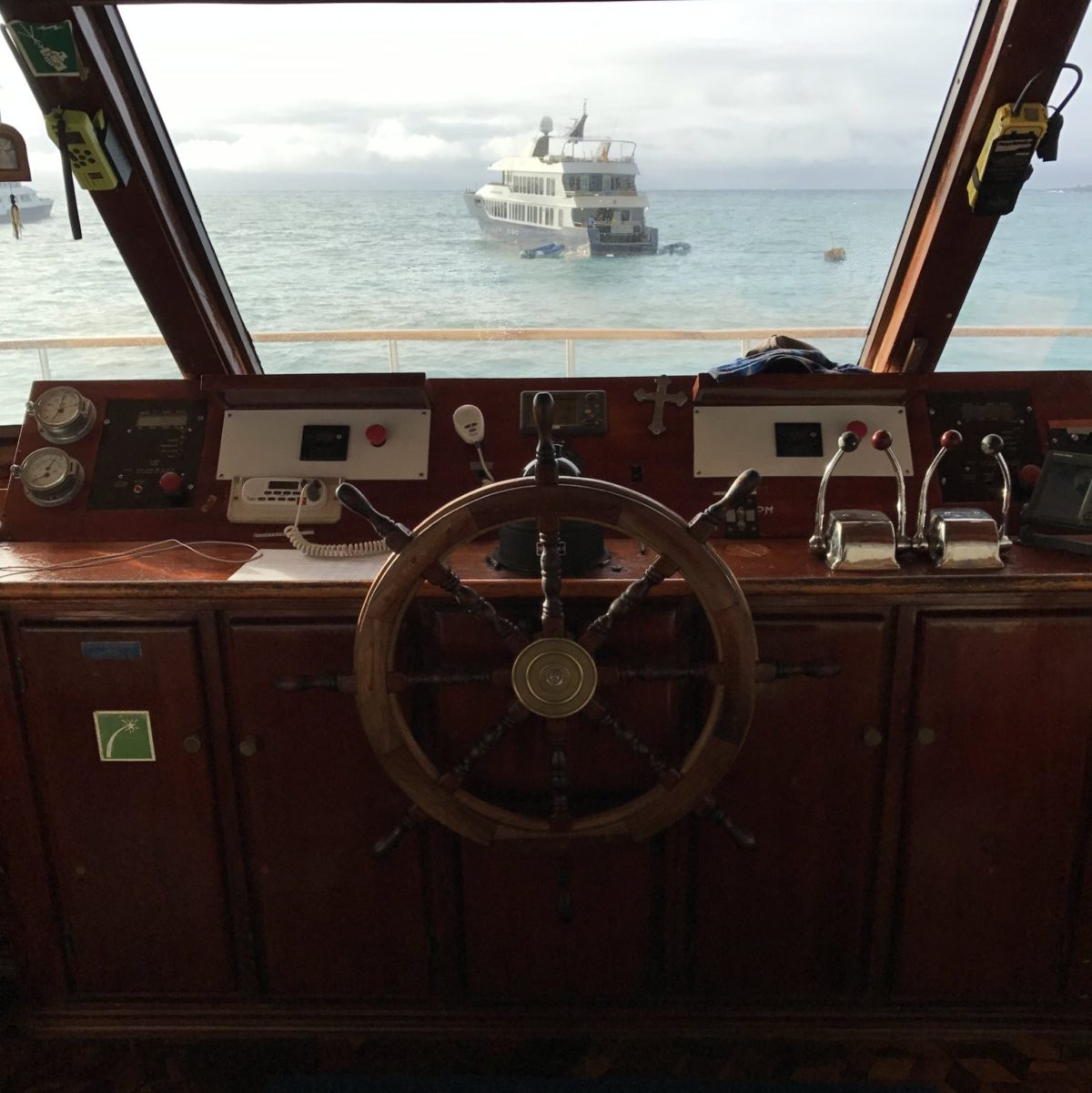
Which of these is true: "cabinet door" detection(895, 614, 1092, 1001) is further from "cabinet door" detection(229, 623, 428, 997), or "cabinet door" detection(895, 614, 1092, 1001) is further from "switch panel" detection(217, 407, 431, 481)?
"switch panel" detection(217, 407, 431, 481)

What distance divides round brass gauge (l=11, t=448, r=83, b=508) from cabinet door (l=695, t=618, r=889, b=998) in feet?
4.33

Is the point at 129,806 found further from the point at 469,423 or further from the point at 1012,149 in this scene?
the point at 1012,149

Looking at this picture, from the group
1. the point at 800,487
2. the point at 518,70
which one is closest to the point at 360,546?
the point at 800,487

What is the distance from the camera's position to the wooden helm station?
1.38 metres

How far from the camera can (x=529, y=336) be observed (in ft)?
9.54

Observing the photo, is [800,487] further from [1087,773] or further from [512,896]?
[512,896]

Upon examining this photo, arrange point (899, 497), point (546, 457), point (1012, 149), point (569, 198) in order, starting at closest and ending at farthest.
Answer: point (546, 457) < point (899, 497) < point (1012, 149) < point (569, 198)

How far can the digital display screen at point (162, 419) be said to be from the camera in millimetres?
1791

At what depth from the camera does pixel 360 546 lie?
5.05 feet

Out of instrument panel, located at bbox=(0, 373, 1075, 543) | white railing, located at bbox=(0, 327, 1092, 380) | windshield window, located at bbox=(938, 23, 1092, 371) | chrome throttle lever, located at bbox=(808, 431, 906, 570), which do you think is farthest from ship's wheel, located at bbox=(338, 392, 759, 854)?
white railing, located at bbox=(0, 327, 1092, 380)

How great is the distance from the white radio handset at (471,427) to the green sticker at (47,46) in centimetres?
89

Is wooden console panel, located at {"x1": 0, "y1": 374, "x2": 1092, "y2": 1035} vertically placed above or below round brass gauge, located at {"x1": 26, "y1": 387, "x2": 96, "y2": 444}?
below

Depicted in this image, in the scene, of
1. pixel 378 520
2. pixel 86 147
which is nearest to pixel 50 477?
pixel 86 147

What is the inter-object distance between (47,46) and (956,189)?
1.68 metres
